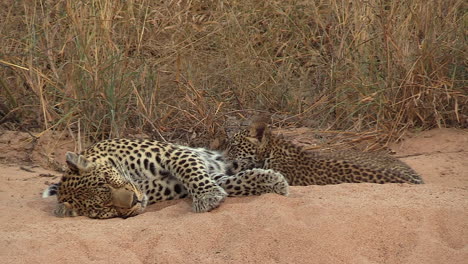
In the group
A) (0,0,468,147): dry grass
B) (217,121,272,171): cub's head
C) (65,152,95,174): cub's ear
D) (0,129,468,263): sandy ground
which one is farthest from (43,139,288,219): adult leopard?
(0,0,468,147): dry grass

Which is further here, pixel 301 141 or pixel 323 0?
pixel 323 0

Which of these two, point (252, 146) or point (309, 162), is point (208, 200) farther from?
point (252, 146)

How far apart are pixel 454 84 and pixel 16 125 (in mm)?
4285

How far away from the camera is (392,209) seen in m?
4.97

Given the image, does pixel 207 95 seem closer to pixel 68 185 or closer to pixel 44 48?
pixel 44 48

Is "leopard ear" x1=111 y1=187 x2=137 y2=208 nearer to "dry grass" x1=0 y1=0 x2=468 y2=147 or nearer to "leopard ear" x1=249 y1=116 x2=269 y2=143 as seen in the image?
"leopard ear" x1=249 y1=116 x2=269 y2=143

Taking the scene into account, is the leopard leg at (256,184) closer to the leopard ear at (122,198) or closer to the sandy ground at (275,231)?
the sandy ground at (275,231)

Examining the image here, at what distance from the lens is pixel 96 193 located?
5.34 metres

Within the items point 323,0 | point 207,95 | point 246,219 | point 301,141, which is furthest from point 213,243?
point 323,0

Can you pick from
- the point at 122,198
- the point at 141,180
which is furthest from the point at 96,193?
the point at 141,180

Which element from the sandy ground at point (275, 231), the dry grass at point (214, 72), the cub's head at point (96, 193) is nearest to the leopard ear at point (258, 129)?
the dry grass at point (214, 72)

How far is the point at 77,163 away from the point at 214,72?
122 inches

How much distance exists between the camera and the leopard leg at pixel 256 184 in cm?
556

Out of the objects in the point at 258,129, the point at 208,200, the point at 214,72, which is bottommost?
the point at 208,200
